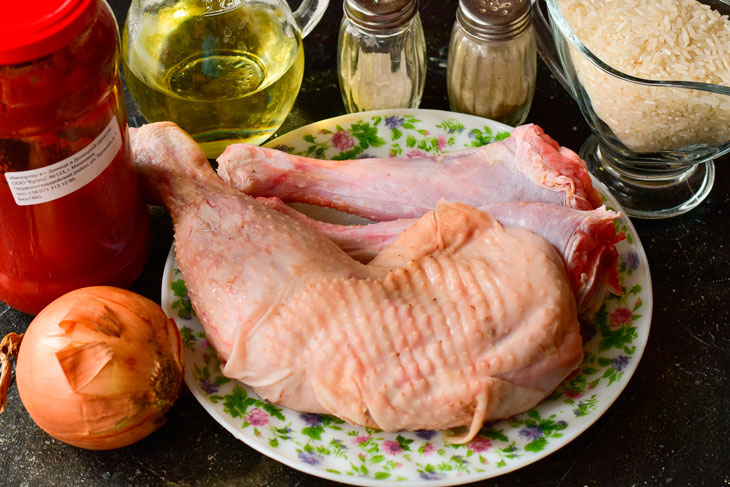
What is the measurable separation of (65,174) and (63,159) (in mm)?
23

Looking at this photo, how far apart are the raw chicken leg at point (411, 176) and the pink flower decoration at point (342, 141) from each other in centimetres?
12

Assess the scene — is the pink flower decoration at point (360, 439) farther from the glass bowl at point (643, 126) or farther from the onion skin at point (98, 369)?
the glass bowl at point (643, 126)

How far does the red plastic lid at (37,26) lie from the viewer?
0.96 meters

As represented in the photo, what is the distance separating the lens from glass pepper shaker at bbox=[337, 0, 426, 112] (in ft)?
4.84

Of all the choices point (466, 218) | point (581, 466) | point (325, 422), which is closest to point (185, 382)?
point (325, 422)

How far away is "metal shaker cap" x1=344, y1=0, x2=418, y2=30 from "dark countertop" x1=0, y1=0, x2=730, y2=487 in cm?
50

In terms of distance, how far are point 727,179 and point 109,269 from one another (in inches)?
44.2

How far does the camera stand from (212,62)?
1469 mm

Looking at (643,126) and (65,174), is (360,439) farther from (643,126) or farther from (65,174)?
(643,126)

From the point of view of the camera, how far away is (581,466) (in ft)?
3.94

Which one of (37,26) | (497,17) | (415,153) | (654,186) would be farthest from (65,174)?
(654,186)

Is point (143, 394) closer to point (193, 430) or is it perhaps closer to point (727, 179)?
point (193, 430)

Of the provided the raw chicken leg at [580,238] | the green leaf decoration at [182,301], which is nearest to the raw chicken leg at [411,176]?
the raw chicken leg at [580,238]

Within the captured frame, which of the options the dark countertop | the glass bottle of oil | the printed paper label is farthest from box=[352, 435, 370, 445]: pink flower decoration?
the glass bottle of oil
